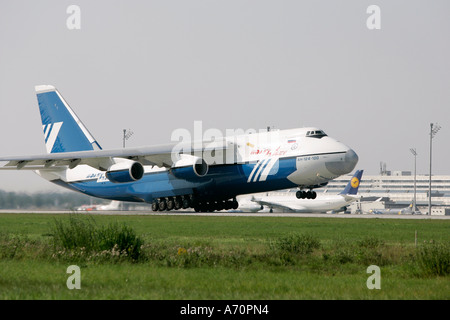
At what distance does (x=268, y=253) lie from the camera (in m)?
20.6

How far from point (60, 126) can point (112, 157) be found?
31.6 feet

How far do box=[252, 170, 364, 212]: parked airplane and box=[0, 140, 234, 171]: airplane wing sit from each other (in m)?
34.8

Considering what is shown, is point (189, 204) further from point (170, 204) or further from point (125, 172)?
point (125, 172)

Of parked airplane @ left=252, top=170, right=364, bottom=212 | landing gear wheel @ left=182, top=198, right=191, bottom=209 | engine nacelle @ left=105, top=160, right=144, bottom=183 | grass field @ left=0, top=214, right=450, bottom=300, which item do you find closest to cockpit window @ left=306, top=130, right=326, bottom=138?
landing gear wheel @ left=182, top=198, right=191, bottom=209

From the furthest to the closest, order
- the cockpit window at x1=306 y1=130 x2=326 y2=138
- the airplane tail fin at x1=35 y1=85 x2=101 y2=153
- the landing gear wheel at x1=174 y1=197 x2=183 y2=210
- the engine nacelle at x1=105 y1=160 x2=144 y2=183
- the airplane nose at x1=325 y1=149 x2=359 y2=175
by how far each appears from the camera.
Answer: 1. the airplane tail fin at x1=35 y1=85 x2=101 y2=153
2. the landing gear wheel at x1=174 y1=197 x2=183 y2=210
3. the engine nacelle at x1=105 y1=160 x2=144 y2=183
4. the cockpit window at x1=306 y1=130 x2=326 y2=138
5. the airplane nose at x1=325 y1=149 x2=359 y2=175

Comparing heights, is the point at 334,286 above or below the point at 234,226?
above

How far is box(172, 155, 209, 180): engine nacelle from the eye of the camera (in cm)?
5412

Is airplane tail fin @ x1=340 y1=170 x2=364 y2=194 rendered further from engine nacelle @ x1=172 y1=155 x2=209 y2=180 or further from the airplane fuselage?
engine nacelle @ x1=172 y1=155 x2=209 y2=180

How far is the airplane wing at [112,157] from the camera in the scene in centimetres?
5400
